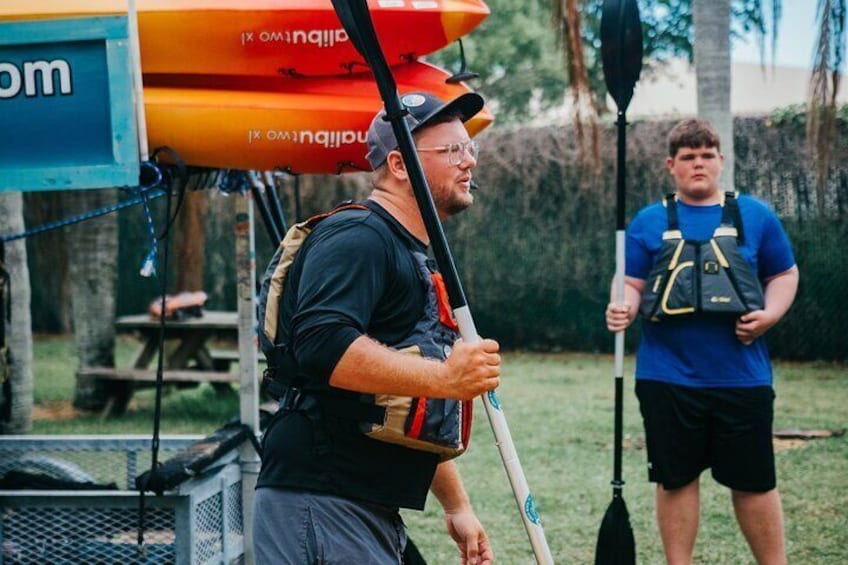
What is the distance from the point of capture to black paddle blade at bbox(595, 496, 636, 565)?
4945 millimetres

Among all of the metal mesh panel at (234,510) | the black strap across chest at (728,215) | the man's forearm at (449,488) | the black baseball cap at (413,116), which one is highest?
the black baseball cap at (413,116)

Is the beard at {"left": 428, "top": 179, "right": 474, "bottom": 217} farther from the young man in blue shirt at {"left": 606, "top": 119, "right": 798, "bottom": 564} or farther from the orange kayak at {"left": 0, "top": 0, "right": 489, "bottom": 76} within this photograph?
the young man in blue shirt at {"left": 606, "top": 119, "right": 798, "bottom": 564}

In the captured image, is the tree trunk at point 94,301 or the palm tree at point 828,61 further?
the tree trunk at point 94,301

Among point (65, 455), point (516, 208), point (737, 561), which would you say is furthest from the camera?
point (516, 208)

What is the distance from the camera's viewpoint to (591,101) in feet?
23.2

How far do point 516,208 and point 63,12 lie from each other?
11.4 metres

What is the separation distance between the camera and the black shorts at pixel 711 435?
463 centimetres

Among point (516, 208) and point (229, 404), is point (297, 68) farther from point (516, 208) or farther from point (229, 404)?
point (516, 208)

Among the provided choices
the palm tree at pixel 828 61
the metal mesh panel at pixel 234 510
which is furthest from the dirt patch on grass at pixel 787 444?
the metal mesh panel at pixel 234 510

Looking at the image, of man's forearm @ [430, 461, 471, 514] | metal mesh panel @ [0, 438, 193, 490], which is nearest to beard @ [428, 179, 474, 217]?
man's forearm @ [430, 461, 471, 514]

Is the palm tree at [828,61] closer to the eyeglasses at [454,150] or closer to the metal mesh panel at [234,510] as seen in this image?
the metal mesh panel at [234,510]

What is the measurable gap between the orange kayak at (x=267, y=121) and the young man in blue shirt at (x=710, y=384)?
1135 millimetres

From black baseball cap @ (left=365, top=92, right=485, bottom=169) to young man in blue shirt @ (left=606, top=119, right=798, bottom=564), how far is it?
6.37 feet

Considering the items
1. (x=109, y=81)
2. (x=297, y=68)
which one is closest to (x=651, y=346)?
(x=297, y=68)
